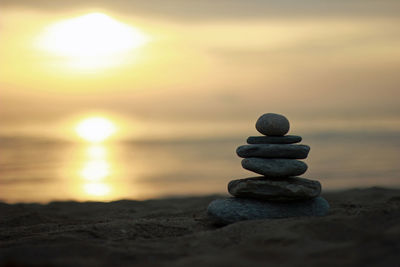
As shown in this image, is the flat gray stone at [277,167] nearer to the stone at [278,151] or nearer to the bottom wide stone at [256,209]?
the stone at [278,151]

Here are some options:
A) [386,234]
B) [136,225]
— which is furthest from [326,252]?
[136,225]

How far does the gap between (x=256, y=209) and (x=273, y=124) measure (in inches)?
69.3

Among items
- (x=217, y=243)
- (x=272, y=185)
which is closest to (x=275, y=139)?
(x=272, y=185)

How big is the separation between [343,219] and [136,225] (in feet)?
13.2

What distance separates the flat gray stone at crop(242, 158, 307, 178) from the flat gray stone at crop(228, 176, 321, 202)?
16 cm

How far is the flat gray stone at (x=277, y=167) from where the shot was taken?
10.0 meters

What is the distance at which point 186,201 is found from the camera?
16.2 metres

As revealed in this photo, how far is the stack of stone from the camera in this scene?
1004cm

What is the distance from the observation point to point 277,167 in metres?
10.0

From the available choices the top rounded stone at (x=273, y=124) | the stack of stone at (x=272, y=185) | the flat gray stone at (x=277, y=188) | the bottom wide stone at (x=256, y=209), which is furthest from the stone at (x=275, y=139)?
the bottom wide stone at (x=256, y=209)

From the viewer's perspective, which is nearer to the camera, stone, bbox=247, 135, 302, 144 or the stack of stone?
the stack of stone

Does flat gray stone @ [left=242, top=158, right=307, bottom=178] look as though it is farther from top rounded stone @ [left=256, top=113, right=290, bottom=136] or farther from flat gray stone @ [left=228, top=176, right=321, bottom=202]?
top rounded stone @ [left=256, top=113, right=290, bottom=136]

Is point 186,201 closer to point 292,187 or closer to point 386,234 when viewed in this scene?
point 292,187

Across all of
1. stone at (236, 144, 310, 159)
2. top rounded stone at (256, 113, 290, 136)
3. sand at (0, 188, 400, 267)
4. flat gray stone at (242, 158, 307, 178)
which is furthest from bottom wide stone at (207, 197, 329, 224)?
top rounded stone at (256, 113, 290, 136)
